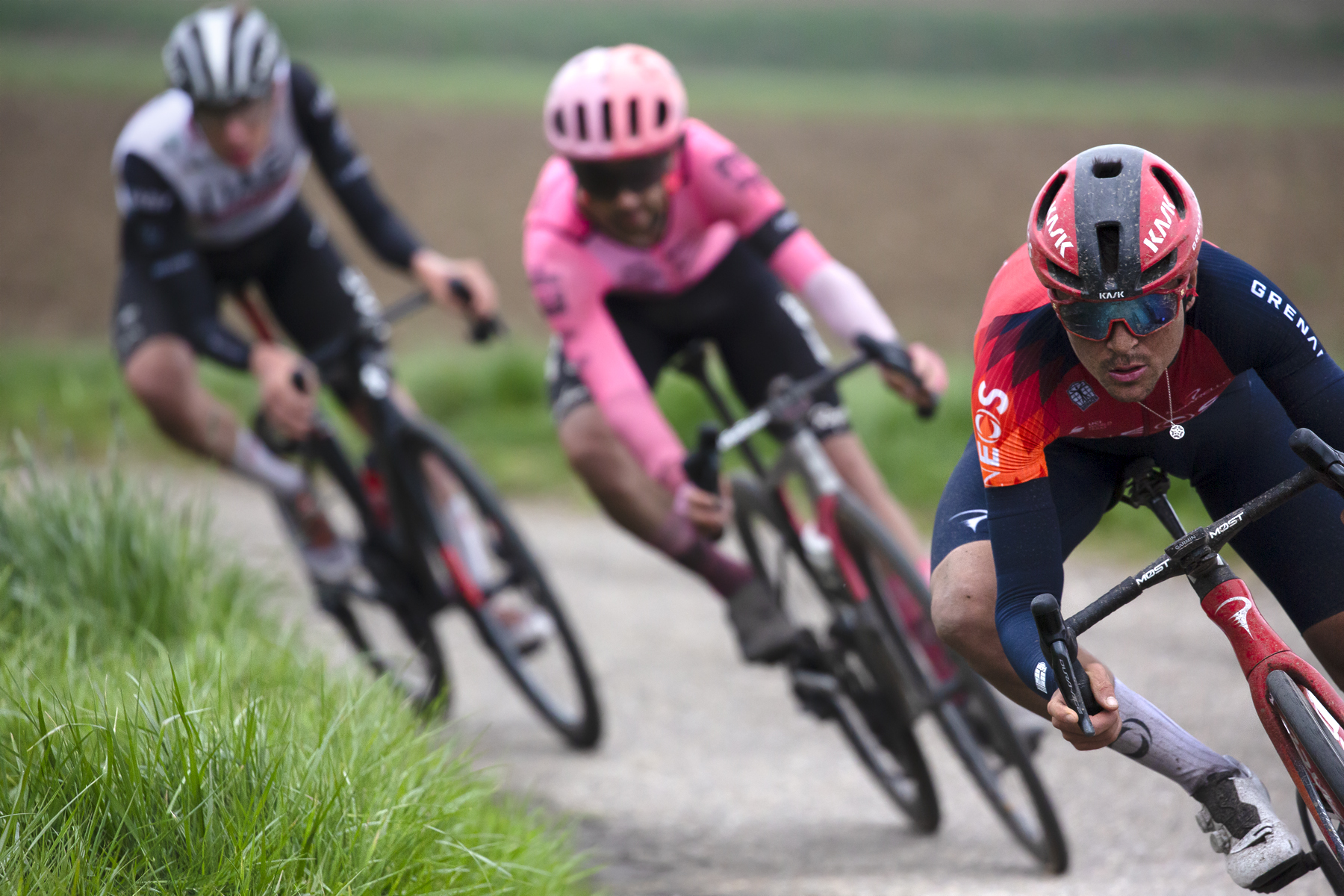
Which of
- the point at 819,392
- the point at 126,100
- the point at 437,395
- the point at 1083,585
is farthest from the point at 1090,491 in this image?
the point at 126,100

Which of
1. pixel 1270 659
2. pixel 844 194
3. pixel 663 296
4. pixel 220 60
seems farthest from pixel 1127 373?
Answer: pixel 844 194

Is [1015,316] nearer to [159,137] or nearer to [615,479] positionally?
[615,479]

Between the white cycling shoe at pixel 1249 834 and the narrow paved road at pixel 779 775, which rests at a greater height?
the white cycling shoe at pixel 1249 834

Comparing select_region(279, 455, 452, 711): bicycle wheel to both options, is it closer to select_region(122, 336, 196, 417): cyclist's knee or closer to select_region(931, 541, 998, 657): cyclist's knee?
select_region(122, 336, 196, 417): cyclist's knee

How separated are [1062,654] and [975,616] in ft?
1.48

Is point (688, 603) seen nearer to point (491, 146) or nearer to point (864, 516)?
point (864, 516)

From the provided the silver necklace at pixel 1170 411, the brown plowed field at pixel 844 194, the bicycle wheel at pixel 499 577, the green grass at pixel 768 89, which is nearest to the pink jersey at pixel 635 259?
the bicycle wheel at pixel 499 577

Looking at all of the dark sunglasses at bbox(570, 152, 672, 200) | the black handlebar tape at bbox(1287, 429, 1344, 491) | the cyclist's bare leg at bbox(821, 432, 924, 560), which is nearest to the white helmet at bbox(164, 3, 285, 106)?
the dark sunglasses at bbox(570, 152, 672, 200)

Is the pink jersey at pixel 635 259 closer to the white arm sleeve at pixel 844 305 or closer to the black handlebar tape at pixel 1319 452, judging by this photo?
the white arm sleeve at pixel 844 305

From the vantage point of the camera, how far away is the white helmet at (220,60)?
15.7 ft

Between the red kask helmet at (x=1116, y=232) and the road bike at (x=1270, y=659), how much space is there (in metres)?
0.37

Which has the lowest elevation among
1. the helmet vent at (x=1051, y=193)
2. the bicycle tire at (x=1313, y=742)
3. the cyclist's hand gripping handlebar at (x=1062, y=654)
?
the bicycle tire at (x=1313, y=742)

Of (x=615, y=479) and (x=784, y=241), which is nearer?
(x=784, y=241)

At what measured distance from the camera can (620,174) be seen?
4.04m
